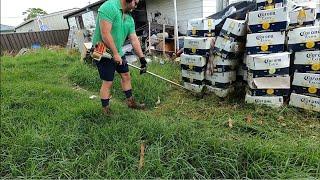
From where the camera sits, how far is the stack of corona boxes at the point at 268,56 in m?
3.29

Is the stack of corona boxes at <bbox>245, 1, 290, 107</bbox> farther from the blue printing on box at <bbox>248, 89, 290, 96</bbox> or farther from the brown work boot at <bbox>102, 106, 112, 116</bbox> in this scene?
the brown work boot at <bbox>102, 106, 112, 116</bbox>

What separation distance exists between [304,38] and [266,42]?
16.9 inches

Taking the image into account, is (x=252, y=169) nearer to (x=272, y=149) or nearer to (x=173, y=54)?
(x=272, y=149)

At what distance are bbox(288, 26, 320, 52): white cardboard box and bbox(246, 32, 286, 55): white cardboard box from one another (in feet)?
0.33

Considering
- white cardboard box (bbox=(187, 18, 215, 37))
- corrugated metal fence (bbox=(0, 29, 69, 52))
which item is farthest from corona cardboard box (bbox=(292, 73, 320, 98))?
corrugated metal fence (bbox=(0, 29, 69, 52))

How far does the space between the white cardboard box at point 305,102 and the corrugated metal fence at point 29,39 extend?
14.1 metres

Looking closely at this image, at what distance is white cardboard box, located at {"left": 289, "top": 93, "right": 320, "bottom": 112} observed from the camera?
3245 mm

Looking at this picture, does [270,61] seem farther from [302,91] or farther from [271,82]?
[302,91]

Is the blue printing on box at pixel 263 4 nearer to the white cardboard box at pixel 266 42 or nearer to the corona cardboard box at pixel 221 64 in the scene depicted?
the white cardboard box at pixel 266 42

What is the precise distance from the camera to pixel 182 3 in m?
8.34

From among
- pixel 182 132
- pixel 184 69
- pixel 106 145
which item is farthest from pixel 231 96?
pixel 106 145

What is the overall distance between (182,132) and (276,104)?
1.48 metres

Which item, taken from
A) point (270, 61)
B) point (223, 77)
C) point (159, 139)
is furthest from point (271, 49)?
point (159, 139)

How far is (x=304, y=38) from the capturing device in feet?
10.6
